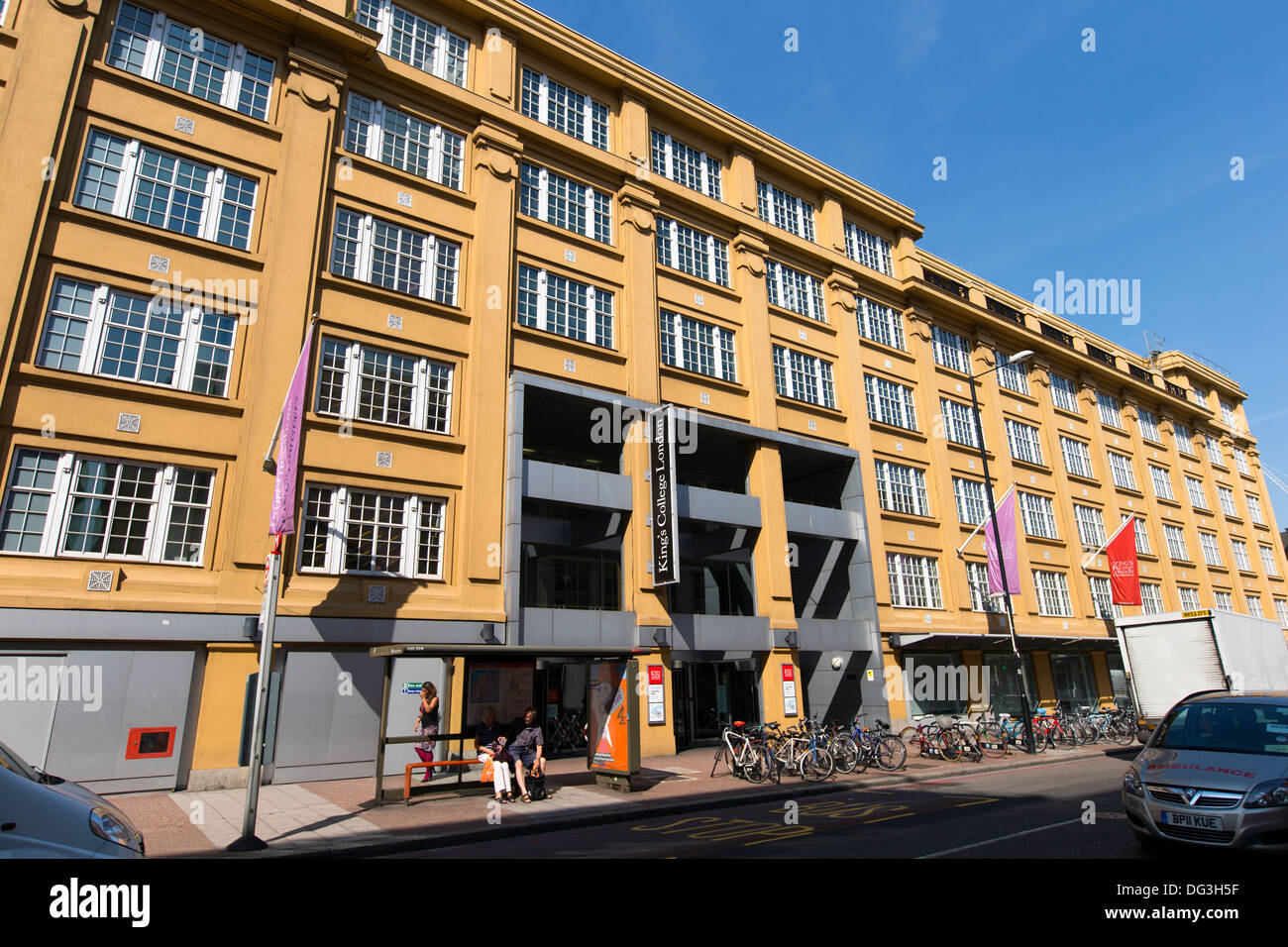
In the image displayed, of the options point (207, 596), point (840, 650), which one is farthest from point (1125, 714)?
point (207, 596)

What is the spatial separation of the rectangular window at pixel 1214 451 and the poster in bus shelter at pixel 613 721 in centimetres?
5851

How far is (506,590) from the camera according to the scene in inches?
768

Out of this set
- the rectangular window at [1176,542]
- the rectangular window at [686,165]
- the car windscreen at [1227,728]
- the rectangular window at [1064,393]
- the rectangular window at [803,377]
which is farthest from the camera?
the rectangular window at [1176,542]

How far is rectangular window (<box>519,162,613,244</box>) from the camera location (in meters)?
24.3

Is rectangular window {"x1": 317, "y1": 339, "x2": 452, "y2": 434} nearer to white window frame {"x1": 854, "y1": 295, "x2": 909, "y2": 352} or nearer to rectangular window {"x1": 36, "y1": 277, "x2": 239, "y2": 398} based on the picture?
rectangular window {"x1": 36, "y1": 277, "x2": 239, "y2": 398}

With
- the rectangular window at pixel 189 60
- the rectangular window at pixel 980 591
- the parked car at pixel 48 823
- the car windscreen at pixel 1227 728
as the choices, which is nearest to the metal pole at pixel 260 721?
the parked car at pixel 48 823

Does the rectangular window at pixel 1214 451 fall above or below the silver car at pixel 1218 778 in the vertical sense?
above

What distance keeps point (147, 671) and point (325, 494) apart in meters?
5.35

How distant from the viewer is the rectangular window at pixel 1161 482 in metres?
46.5

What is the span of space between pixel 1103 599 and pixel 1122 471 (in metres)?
10.7

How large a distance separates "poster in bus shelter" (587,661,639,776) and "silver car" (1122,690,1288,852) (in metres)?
8.65

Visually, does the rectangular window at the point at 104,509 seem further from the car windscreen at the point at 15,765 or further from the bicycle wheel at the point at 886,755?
the bicycle wheel at the point at 886,755

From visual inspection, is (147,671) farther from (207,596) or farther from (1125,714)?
(1125,714)

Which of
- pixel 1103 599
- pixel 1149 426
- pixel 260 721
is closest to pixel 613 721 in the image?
pixel 260 721
